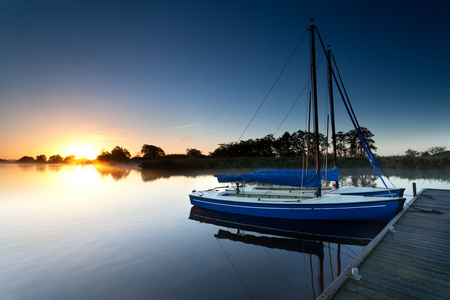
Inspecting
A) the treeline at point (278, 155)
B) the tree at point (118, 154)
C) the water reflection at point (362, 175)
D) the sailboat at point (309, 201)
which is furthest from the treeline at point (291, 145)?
the tree at point (118, 154)

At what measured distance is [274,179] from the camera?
41.6 ft

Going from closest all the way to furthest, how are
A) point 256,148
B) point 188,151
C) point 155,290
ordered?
point 155,290
point 256,148
point 188,151

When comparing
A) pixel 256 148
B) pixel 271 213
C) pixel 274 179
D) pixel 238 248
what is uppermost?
pixel 256 148

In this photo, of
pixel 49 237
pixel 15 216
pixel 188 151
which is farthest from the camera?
pixel 188 151

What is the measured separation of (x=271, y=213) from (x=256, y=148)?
78719 mm

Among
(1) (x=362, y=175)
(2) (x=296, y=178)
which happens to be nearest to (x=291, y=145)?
(1) (x=362, y=175)

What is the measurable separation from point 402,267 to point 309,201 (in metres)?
5.90

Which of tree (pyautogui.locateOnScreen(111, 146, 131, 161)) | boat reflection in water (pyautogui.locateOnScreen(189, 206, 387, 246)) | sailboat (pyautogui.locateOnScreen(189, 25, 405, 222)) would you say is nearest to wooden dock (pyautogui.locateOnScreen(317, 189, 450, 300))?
sailboat (pyautogui.locateOnScreen(189, 25, 405, 222))

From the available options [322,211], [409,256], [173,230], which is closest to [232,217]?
[173,230]

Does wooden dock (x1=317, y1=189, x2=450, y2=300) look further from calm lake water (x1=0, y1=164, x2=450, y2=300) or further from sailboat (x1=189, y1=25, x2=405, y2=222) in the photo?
sailboat (x1=189, y1=25, x2=405, y2=222)

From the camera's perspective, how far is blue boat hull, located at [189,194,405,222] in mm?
9969

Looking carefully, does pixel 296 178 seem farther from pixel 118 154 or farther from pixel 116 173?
pixel 118 154

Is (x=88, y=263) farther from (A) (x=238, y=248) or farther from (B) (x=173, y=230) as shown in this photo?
(A) (x=238, y=248)

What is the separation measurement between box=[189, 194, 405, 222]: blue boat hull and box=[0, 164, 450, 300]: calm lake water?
64 centimetres
